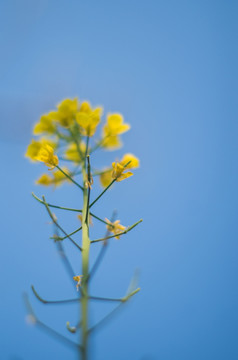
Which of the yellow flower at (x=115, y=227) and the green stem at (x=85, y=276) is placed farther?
the yellow flower at (x=115, y=227)

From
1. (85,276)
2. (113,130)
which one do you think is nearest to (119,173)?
(113,130)

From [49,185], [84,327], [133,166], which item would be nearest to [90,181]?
[133,166]

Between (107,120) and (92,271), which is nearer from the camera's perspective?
(92,271)

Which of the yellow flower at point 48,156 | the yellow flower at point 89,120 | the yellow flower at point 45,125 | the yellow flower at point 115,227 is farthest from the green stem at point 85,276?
the yellow flower at point 45,125

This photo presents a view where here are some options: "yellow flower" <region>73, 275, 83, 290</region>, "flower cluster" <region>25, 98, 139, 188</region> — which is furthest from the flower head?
"yellow flower" <region>73, 275, 83, 290</region>

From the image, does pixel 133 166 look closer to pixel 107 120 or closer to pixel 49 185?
pixel 107 120

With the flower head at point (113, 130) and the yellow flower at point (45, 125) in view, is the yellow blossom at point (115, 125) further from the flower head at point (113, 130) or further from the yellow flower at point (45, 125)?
the yellow flower at point (45, 125)
